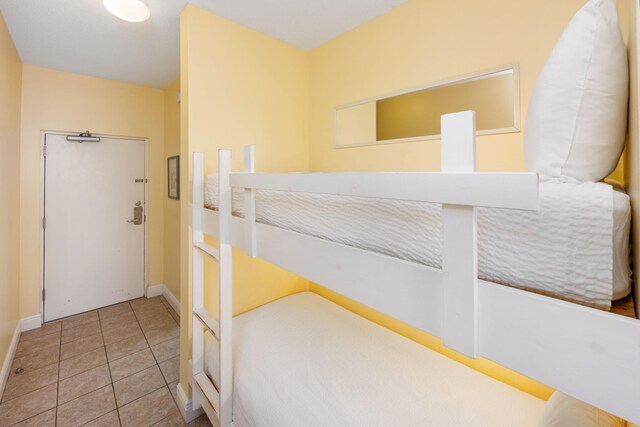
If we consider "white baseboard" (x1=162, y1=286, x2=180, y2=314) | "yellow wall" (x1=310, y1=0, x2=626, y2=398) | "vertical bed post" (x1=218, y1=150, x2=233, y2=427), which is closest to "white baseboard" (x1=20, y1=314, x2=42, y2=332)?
"white baseboard" (x1=162, y1=286, x2=180, y2=314)

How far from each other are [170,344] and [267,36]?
2799 mm

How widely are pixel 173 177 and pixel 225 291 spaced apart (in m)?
2.28

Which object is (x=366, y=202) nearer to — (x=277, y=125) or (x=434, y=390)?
(x=434, y=390)

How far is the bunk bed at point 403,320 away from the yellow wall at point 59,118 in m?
2.31

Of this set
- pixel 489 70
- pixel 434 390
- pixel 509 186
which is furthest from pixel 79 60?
pixel 434 390

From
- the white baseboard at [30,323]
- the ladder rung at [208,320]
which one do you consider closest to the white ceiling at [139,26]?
the ladder rung at [208,320]

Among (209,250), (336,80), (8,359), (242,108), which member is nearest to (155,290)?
(8,359)

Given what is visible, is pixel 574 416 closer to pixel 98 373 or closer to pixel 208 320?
pixel 208 320

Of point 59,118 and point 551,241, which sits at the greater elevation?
point 59,118

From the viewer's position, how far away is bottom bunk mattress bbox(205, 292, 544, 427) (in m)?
1.12

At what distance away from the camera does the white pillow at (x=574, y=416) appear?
80 cm

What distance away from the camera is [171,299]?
3.31m

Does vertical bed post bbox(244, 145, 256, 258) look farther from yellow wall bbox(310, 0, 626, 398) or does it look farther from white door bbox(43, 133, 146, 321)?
white door bbox(43, 133, 146, 321)

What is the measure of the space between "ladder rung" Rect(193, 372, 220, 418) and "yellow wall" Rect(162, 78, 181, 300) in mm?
1738
